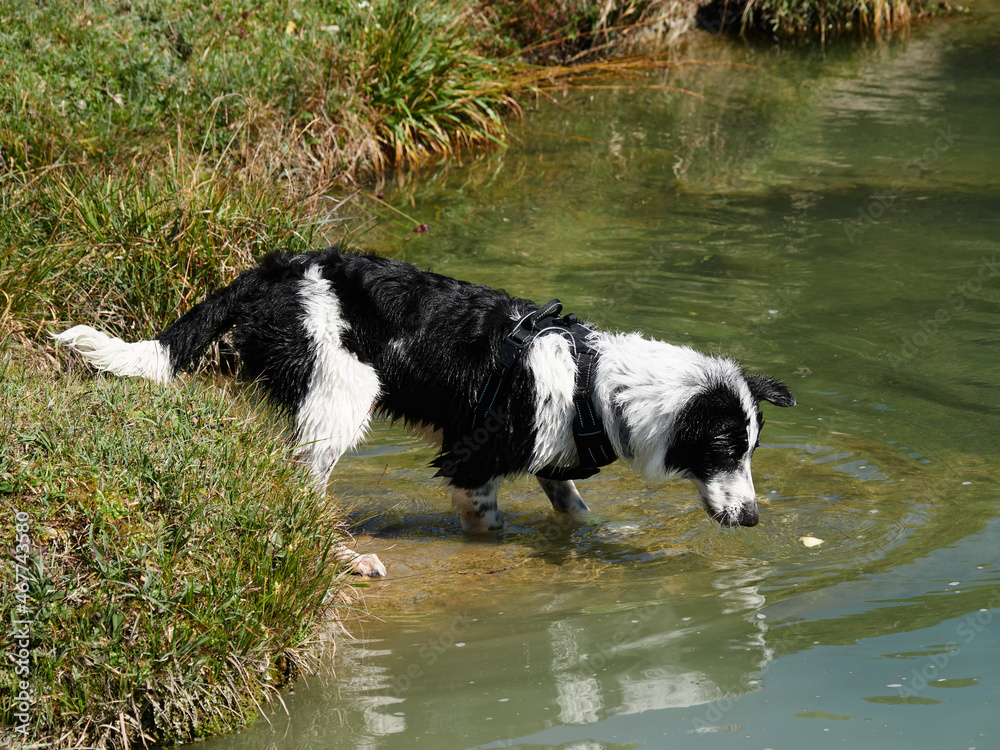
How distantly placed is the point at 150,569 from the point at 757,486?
3.11 metres

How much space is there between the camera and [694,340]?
6445 mm

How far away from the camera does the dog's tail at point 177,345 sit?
14.8 ft

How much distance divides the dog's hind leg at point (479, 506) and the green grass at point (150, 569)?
0.99 metres

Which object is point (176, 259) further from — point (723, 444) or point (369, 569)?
point (723, 444)

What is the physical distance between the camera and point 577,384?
14.8ft

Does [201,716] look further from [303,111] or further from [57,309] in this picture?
[303,111]

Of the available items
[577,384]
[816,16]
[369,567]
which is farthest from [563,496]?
[816,16]

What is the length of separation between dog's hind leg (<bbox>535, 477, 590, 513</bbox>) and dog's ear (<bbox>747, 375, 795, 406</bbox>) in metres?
1.05

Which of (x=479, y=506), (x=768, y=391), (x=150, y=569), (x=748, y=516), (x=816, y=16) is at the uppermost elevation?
(x=816, y=16)

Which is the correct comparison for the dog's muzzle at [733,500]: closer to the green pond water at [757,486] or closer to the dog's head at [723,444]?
the dog's head at [723,444]

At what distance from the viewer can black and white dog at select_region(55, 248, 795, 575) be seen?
14.4 feet

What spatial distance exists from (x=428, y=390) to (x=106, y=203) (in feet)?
8.31

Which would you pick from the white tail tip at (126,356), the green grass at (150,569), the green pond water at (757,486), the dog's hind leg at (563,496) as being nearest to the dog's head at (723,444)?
the green pond water at (757,486)

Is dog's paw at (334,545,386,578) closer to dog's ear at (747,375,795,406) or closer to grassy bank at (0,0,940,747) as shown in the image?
grassy bank at (0,0,940,747)
